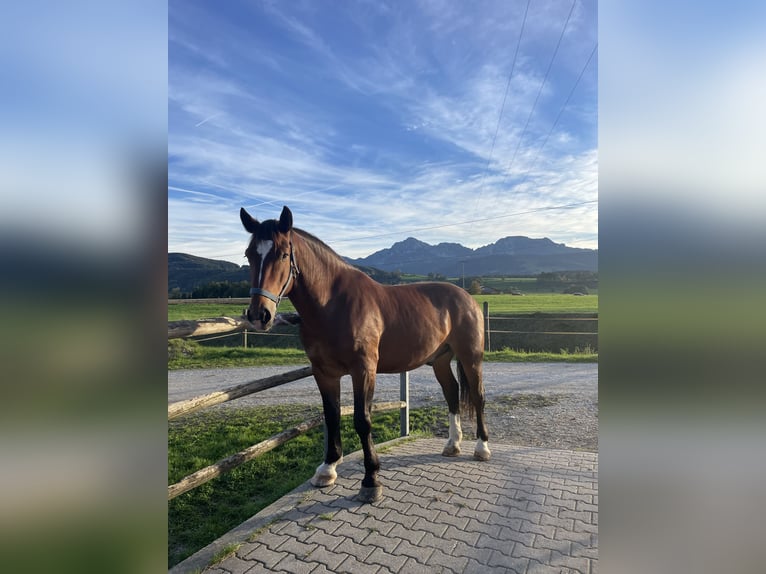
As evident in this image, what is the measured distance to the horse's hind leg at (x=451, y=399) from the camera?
13.9ft

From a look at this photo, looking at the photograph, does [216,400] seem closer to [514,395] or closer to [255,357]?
[514,395]

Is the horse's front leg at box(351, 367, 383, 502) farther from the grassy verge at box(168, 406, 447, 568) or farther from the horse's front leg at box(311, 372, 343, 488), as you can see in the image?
the grassy verge at box(168, 406, 447, 568)

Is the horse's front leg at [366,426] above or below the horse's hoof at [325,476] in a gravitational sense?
above

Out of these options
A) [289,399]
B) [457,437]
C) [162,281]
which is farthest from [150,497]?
[289,399]

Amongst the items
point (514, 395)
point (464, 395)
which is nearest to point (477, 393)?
point (464, 395)

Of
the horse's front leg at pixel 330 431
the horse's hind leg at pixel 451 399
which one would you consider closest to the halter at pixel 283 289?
the horse's front leg at pixel 330 431

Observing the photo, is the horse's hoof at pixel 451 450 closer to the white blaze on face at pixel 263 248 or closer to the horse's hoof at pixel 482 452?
the horse's hoof at pixel 482 452

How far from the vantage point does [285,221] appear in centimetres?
289

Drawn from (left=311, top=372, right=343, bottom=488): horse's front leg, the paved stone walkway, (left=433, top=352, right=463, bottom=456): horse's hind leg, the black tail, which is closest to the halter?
(left=311, top=372, right=343, bottom=488): horse's front leg

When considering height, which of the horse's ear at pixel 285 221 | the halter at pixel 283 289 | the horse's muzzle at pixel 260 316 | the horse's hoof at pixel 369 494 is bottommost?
the horse's hoof at pixel 369 494

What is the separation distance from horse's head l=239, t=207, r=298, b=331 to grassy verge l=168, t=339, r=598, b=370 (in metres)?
9.68

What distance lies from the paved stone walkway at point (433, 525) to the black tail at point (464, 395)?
21.7 inches

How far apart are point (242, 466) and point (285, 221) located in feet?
9.70

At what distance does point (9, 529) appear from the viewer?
50 cm
